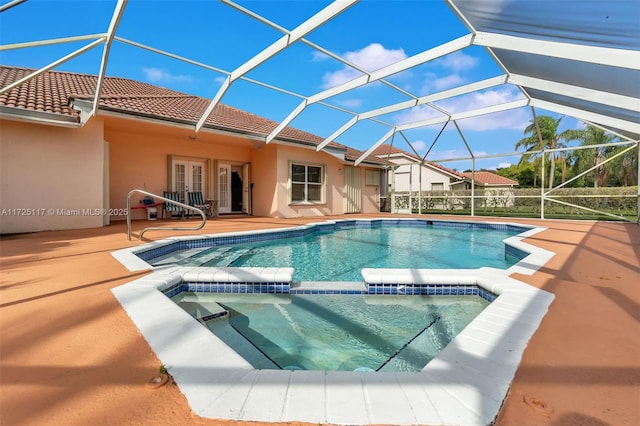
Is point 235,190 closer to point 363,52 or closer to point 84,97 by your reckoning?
point 84,97

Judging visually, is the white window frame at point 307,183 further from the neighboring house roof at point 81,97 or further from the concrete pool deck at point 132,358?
the concrete pool deck at point 132,358

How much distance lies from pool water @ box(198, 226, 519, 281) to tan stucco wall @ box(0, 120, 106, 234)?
13.6 feet

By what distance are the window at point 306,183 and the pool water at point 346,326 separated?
9423 mm

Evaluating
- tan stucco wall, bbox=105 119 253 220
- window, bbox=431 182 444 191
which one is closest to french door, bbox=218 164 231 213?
tan stucco wall, bbox=105 119 253 220

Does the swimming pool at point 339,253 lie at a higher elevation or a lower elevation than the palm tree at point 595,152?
lower

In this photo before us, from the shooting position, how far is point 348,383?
1548mm

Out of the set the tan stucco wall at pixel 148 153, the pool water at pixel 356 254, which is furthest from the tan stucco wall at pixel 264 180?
the pool water at pixel 356 254

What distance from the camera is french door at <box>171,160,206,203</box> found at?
1120 cm

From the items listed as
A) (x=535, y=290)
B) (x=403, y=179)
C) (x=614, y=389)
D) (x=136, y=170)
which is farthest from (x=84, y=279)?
(x=403, y=179)

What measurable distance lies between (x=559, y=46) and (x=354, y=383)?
18.5ft

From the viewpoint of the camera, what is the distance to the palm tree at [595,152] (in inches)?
991

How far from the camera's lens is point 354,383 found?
1.55 meters

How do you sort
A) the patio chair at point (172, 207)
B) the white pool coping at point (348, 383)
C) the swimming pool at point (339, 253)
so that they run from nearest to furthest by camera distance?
the white pool coping at point (348, 383)
the swimming pool at point (339, 253)
the patio chair at point (172, 207)

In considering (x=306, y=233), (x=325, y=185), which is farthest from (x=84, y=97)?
(x=325, y=185)
